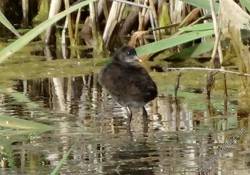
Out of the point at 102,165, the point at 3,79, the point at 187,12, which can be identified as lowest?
the point at 102,165

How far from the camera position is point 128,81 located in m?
6.30

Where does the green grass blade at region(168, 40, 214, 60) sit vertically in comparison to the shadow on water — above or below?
above

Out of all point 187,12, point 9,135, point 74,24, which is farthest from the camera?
point 74,24

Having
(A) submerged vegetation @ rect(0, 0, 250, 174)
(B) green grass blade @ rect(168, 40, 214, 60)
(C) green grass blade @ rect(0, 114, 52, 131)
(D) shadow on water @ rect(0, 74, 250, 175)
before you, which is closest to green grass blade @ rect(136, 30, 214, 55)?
(A) submerged vegetation @ rect(0, 0, 250, 174)

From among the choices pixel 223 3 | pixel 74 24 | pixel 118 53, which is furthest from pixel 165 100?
pixel 74 24

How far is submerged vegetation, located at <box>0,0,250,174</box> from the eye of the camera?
20.6 feet

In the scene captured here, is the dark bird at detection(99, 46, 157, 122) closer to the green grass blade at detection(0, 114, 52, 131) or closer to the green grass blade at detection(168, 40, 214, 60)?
the green grass blade at detection(0, 114, 52, 131)

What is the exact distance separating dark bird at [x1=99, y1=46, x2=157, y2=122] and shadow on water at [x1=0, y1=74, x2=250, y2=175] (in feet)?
0.52

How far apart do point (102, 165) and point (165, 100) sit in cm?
208

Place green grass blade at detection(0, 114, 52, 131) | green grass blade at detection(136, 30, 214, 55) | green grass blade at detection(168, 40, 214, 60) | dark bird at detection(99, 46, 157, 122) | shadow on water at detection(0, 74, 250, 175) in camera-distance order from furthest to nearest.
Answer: green grass blade at detection(168, 40, 214, 60) < green grass blade at detection(136, 30, 214, 55) < dark bird at detection(99, 46, 157, 122) < green grass blade at detection(0, 114, 52, 131) < shadow on water at detection(0, 74, 250, 175)

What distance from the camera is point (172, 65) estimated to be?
8492 millimetres

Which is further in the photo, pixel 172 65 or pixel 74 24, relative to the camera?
pixel 74 24

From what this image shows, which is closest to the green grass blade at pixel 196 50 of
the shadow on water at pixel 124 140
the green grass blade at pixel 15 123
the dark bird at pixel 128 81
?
the shadow on water at pixel 124 140

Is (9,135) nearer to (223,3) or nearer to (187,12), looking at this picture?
(223,3)
